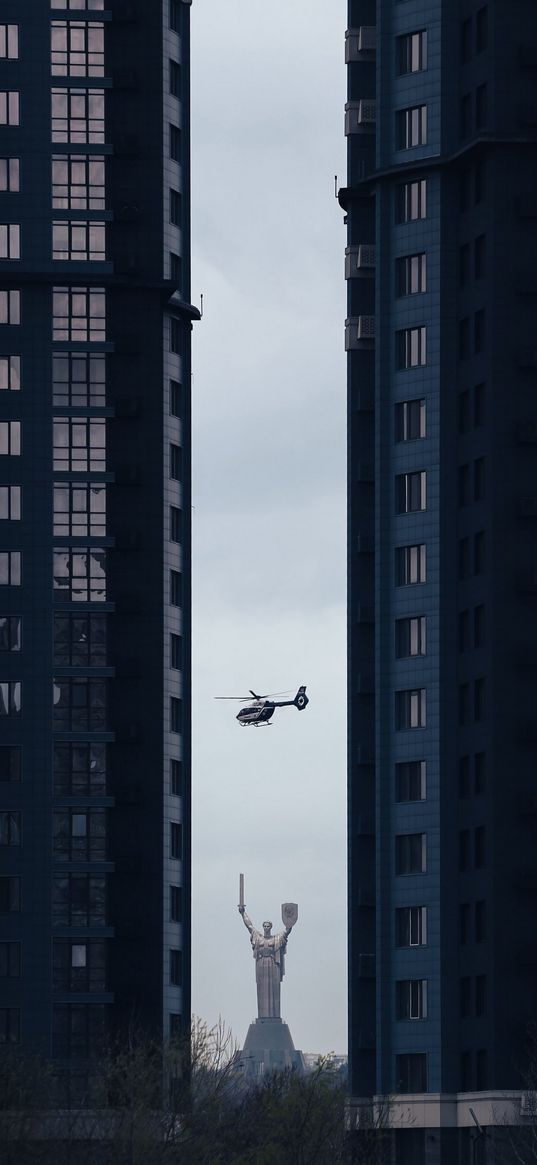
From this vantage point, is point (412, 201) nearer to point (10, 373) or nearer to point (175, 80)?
point (175, 80)

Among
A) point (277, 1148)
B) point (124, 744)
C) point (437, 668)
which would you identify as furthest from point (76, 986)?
point (277, 1148)
